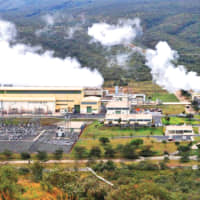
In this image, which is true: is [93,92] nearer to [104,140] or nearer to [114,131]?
[114,131]

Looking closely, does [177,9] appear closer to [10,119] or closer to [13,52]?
[13,52]

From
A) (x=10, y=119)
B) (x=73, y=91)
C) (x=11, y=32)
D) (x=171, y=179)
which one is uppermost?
(x=11, y=32)

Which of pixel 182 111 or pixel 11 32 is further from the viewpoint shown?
pixel 11 32

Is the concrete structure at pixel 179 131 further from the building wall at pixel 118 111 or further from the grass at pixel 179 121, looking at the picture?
the building wall at pixel 118 111

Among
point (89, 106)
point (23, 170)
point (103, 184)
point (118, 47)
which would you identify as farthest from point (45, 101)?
point (118, 47)

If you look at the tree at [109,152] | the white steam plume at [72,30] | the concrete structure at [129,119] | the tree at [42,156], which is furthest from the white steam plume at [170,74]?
the white steam plume at [72,30]

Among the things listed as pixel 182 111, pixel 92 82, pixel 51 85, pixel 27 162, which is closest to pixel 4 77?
pixel 51 85

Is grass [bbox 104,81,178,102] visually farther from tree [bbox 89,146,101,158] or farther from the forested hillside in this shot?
tree [bbox 89,146,101,158]
